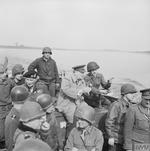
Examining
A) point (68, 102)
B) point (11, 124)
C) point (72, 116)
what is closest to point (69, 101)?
point (68, 102)

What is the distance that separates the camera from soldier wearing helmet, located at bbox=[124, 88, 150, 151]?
4.05 meters

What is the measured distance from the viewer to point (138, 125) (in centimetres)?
407

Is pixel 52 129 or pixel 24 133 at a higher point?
pixel 24 133

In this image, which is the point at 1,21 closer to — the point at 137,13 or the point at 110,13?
the point at 110,13

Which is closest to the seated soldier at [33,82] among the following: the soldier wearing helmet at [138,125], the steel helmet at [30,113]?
the soldier wearing helmet at [138,125]

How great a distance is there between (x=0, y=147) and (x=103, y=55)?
3.04m

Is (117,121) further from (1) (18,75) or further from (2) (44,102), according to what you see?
(1) (18,75)

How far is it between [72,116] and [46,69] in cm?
179

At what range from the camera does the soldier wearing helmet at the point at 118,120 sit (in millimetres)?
4415

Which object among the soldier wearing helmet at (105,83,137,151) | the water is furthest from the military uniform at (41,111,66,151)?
the water

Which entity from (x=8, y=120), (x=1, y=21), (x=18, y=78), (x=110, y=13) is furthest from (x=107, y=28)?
(x=8, y=120)

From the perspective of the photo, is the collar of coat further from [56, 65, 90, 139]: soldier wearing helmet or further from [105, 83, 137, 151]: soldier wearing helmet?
[56, 65, 90, 139]: soldier wearing helmet

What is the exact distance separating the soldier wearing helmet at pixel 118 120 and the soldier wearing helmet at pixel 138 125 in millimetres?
304

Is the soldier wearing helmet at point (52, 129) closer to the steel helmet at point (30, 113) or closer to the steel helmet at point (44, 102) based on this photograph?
the steel helmet at point (44, 102)
